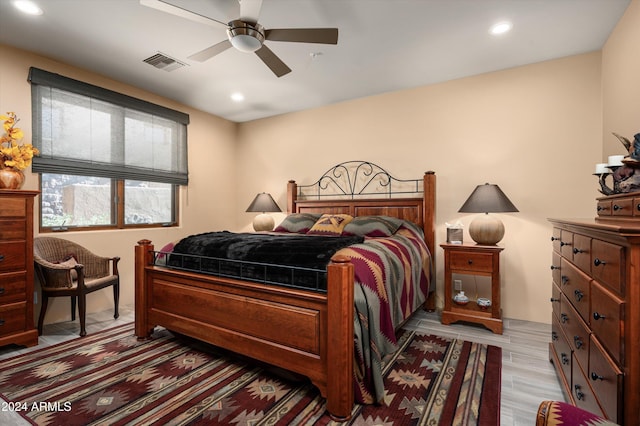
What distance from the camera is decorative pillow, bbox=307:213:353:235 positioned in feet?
11.2

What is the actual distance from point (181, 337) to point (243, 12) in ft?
8.58

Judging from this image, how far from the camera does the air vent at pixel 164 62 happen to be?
119 inches

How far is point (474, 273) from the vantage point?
2.91 m

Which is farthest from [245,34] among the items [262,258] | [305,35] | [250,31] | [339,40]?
[262,258]

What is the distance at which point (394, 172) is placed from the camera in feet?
12.8

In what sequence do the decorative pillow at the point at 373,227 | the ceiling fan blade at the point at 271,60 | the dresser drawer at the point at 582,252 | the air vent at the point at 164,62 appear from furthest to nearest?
1. the decorative pillow at the point at 373,227
2. the air vent at the point at 164,62
3. the ceiling fan blade at the point at 271,60
4. the dresser drawer at the point at 582,252

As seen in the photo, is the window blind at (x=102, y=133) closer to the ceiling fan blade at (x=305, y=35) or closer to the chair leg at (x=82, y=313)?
the chair leg at (x=82, y=313)

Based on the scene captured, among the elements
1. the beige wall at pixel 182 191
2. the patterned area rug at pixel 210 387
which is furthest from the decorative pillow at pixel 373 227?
the beige wall at pixel 182 191

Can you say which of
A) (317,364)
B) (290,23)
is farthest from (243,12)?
(317,364)

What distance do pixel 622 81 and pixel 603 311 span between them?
2.23m

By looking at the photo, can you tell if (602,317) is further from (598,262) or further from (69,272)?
(69,272)

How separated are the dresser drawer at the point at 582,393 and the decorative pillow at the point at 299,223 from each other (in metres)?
2.67

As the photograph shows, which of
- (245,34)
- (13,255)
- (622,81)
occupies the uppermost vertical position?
(245,34)

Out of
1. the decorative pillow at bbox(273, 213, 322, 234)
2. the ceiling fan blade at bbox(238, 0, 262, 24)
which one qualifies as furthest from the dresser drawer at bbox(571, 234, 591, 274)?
the decorative pillow at bbox(273, 213, 322, 234)
